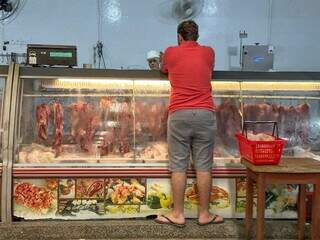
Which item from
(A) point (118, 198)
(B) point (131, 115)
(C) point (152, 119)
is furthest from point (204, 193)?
(B) point (131, 115)

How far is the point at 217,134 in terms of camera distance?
13.9 ft

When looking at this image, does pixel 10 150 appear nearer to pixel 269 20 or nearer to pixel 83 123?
pixel 83 123

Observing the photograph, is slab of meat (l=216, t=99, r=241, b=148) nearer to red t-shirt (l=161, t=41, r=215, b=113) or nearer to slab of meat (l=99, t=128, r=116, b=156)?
red t-shirt (l=161, t=41, r=215, b=113)

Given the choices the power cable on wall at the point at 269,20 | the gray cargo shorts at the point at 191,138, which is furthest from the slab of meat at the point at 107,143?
the power cable on wall at the point at 269,20

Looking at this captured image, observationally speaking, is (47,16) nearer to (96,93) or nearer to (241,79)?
(96,93)

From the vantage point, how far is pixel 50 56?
403 centimetres

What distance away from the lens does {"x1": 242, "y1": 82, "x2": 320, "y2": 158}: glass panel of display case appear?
429 centimetres

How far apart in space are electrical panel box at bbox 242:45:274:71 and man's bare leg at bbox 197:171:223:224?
3.48 m

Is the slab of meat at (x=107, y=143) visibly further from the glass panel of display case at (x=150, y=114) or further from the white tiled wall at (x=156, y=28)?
the white tiled wall at (x=156, y=28)

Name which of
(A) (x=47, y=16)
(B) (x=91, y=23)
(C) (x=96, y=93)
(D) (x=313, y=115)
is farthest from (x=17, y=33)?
(D) (x=313, y=115)

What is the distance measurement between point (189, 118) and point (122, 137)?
2.54 ft

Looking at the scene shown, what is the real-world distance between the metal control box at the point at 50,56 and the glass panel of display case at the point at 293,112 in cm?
164

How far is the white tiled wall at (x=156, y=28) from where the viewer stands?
285 inches

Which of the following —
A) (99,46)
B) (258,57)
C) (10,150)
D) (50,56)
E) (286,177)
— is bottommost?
(286,177)
